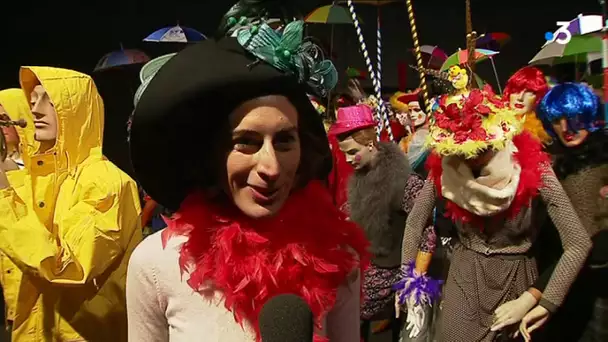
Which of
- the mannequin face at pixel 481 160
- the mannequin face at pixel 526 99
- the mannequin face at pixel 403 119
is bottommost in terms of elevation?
the mannequin face at pixel 403 119

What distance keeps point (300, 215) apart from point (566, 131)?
214 cm

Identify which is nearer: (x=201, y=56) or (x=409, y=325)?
(x=201, y=56)

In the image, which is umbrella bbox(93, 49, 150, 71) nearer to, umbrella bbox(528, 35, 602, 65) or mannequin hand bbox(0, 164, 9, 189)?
umbrella bbox(528, 35, 602, 65)

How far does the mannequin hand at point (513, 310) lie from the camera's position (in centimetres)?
280

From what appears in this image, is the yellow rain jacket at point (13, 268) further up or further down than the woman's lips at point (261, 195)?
further down

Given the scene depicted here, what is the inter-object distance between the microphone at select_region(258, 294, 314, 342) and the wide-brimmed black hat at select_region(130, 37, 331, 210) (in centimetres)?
52

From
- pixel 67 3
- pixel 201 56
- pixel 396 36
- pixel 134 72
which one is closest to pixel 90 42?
pixel 67 3

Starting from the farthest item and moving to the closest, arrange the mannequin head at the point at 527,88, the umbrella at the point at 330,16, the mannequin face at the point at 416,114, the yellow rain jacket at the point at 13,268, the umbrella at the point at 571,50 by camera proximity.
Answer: the umbrella at the point at 330,16
the mannequin face at the point at 416,114
the umbrella at the point at 571,50
the mannequin head at the point at 527,88
the yellow rain jacket at the point at 13,268

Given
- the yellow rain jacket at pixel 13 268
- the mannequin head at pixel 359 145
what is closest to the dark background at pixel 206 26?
the mannequin head at pixel 359 145

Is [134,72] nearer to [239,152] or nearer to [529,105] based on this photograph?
[529,105]

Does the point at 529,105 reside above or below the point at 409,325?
above

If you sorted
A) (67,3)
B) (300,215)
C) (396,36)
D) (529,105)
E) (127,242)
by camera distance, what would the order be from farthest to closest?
(396,36) → (67,3) → (529,105) → (127,242) → (300,215)

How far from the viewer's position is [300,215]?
1.62 metres

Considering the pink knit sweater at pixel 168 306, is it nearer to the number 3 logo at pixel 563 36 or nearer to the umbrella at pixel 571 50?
the number 3 logo at pixel 563 36
